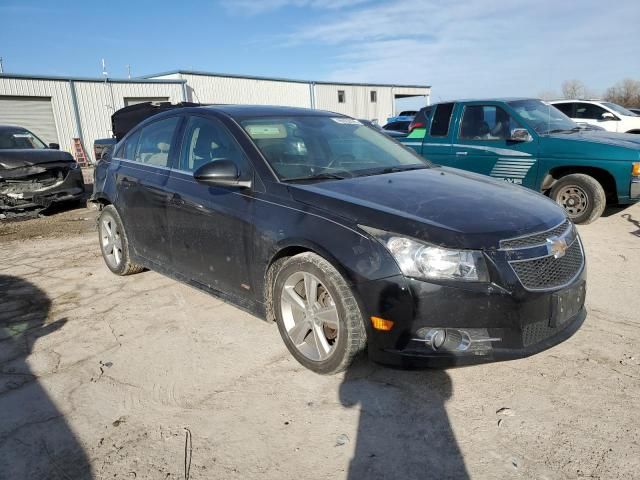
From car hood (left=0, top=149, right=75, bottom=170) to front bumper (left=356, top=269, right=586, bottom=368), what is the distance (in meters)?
7.98

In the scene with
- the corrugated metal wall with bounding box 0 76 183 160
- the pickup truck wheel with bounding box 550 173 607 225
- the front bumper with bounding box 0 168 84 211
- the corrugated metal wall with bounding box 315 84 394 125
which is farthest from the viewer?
the corrugated metal wall with bounding box 315 84 394 125

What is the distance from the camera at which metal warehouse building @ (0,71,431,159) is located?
2002 centimetres

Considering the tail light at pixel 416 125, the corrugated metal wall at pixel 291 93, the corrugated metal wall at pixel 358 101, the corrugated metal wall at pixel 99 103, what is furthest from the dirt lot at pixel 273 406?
the corrugated metal wall at pixel 358 101

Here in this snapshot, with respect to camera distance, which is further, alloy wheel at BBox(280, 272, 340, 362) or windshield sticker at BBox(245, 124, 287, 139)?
windshield sticker at BBox(245, 124, 287, 139)

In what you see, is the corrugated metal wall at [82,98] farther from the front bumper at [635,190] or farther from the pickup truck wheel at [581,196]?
the front bumper at [635,190]

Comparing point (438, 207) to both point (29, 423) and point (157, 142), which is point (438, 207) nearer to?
point (29, 423)

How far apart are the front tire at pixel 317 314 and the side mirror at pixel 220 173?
2.27ft

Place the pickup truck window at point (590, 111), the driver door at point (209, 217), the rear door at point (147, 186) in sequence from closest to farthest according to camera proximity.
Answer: the driver door at point (209, 217) < the rear door at point (147, 186) < the pickup truck window at point (590, 111)

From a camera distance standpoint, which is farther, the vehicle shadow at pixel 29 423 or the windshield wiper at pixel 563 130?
the windshield wiper at pixel 563 130

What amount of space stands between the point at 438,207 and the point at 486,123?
497 cm

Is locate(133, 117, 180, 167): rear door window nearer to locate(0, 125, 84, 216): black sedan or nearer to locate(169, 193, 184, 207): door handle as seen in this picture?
locate(169, 193, 184, 207): door handle

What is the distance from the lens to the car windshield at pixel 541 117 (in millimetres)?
7008

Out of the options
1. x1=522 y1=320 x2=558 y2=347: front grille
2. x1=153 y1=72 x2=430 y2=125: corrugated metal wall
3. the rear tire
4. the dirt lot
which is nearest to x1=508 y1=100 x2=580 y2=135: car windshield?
the dirt lot

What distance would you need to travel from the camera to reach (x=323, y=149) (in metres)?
3.79
